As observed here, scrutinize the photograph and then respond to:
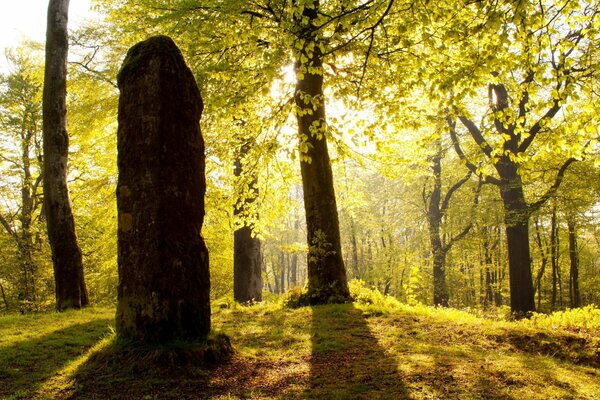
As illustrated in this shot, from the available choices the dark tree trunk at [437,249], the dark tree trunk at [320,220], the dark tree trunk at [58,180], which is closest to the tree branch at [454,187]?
the dark tree trunk at [437,249]

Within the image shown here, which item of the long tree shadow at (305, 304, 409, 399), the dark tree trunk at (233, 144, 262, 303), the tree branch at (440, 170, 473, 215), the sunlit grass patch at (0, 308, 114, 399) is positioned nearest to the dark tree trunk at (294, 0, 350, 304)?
the long tree shadow at (305, 304, 409, 399)

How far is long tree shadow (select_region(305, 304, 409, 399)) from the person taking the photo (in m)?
3.46

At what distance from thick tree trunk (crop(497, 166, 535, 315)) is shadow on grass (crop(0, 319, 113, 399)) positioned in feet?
42.1

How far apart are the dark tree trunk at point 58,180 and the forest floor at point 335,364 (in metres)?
1.69

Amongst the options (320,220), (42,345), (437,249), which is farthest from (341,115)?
(437,249)

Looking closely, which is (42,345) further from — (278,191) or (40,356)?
(278,191)

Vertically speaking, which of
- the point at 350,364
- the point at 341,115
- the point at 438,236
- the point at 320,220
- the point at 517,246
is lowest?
the point at 350,364

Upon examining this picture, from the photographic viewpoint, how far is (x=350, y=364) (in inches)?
169

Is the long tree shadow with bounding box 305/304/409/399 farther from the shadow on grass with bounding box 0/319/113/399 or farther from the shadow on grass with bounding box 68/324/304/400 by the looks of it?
the shadow on grass with bounding box 0/319/113/399

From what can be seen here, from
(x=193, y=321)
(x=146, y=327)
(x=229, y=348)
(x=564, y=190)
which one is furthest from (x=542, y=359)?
(x=564, y=190)

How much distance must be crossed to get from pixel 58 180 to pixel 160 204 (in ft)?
17.6

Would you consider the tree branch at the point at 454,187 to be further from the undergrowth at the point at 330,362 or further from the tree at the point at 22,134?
the tree at the point at 22,134

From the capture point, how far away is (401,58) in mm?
7508

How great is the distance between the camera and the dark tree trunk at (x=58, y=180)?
8062 millimetres
